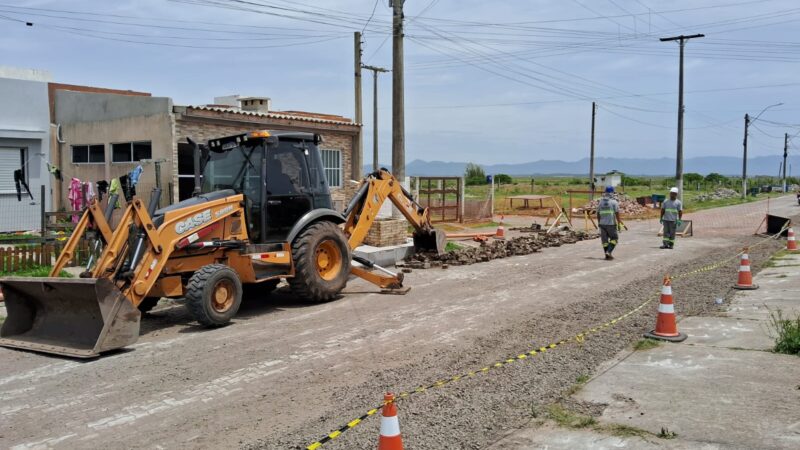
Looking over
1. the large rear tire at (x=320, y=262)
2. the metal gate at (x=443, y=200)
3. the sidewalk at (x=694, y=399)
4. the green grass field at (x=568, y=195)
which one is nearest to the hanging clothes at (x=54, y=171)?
the metal gate at (x=443, y=200)

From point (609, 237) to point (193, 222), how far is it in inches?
434

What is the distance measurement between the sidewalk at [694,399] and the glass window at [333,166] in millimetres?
14997

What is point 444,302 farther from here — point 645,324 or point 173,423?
point 173,423

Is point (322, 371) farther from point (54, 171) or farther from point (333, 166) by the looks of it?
point (54, 171)

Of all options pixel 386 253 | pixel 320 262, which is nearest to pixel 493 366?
pixel 320 262

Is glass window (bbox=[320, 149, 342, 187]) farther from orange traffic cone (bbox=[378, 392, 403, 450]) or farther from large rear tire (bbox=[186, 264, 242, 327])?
orange traffic cone (bbox=[378, 392, 403, 450])

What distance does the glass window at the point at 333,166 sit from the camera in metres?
22.1

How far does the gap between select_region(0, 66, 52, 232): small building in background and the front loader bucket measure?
14185mm

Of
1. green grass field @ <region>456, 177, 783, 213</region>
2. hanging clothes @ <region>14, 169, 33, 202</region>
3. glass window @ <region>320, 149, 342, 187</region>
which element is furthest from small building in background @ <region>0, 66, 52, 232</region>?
green grass field @ <region>456, 177, 783, 213</region>

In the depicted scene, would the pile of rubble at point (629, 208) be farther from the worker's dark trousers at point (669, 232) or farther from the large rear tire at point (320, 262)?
the large rear tire at point (320, 262)

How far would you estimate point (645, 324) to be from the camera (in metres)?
8.94

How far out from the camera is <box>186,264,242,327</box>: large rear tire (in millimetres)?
8641

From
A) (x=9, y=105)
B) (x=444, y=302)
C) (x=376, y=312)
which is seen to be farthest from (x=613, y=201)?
(x=9, y=105)

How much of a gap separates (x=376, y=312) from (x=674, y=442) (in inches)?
224
